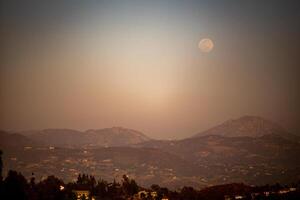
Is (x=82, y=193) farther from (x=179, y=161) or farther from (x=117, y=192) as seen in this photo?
(x=179, y=161)

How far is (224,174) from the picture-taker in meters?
93.8

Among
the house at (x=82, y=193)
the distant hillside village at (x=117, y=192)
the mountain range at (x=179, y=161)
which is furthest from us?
the mountain range at (x=179, y=161)

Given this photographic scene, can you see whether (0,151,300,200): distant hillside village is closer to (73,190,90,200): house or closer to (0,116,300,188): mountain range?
(73,190,90,200): house

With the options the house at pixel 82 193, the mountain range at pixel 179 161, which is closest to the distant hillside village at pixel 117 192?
the house at pixel 82 193

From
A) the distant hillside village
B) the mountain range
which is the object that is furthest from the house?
the mountain range

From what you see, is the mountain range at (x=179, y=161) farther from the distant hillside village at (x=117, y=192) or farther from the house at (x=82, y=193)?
the house at (x=82, y=193)

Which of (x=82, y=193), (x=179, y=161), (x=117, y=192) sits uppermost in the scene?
(x=179, y=161)

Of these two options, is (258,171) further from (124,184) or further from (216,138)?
(124,184)

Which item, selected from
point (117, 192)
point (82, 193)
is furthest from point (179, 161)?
point (82, 193)

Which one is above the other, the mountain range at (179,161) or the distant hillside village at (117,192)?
the mountain range at (179,161)

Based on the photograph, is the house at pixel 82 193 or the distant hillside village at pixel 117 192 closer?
the distant hillside village at pixel 117 192

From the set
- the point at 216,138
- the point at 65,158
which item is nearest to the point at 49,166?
the point at 65,158

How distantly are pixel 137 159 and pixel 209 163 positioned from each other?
23.6m

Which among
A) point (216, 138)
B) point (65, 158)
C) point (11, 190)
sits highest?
point (216, 138)
